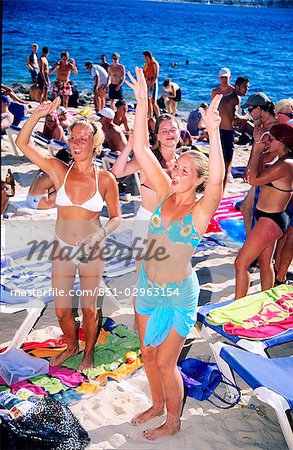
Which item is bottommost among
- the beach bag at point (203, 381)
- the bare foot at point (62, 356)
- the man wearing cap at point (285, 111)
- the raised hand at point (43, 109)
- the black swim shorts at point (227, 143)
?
the bare foot at point (62, 356)

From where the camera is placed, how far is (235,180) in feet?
28.8

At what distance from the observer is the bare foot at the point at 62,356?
3.86 metres

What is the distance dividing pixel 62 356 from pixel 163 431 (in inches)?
39.4

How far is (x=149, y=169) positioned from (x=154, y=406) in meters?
1.38

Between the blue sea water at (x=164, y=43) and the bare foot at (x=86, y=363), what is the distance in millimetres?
18083

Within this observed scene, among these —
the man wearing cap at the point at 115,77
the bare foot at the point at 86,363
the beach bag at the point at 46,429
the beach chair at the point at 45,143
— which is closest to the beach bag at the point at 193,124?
the man wearing cap at the point at 115,77

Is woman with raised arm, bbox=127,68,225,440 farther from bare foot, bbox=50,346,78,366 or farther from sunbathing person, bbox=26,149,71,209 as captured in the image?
sunbathing person, bbox=26,149,71,209

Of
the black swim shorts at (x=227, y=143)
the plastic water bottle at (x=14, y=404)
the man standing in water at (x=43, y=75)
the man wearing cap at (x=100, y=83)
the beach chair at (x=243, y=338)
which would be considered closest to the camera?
the plastic water bottle at (x=14, y=404)

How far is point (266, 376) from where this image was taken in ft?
10.3

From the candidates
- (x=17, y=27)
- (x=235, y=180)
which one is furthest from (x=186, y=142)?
(x=17, y=27)

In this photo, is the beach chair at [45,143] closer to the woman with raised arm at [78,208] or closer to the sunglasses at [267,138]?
the sunglasses at [267,138]

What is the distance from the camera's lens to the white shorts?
13.1 ft

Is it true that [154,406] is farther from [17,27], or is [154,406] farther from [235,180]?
[17,27]

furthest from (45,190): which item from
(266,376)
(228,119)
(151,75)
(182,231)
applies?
(151,75)
